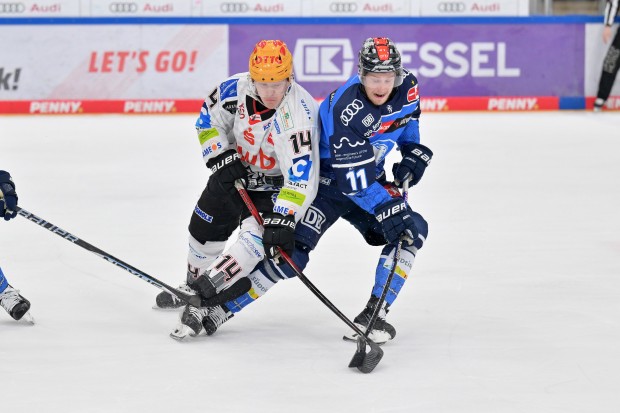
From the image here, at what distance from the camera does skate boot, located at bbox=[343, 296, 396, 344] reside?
14.3 feet

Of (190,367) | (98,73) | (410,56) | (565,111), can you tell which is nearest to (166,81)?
(98,73)

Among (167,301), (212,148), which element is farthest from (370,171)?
(167,301)

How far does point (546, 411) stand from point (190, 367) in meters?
1.32

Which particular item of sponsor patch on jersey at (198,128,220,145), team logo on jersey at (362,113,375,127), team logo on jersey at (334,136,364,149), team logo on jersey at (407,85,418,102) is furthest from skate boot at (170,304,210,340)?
team logo on jersey at (407,85,418,102)

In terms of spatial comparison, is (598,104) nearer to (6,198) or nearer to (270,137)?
(270,137)

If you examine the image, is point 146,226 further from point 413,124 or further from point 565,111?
point 565,111

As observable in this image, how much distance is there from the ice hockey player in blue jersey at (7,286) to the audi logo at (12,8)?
8.45 meters

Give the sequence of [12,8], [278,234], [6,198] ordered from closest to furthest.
A: [278,234] < [6,198] < [12,8]

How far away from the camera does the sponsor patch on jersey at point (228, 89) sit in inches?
186

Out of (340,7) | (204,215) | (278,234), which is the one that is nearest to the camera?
(278,234)

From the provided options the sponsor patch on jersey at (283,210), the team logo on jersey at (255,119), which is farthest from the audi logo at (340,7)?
the sponsor patch on jersey at (283,210)

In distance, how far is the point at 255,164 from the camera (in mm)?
4730

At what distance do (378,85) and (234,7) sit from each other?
8648mm

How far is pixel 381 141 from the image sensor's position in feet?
15.0
